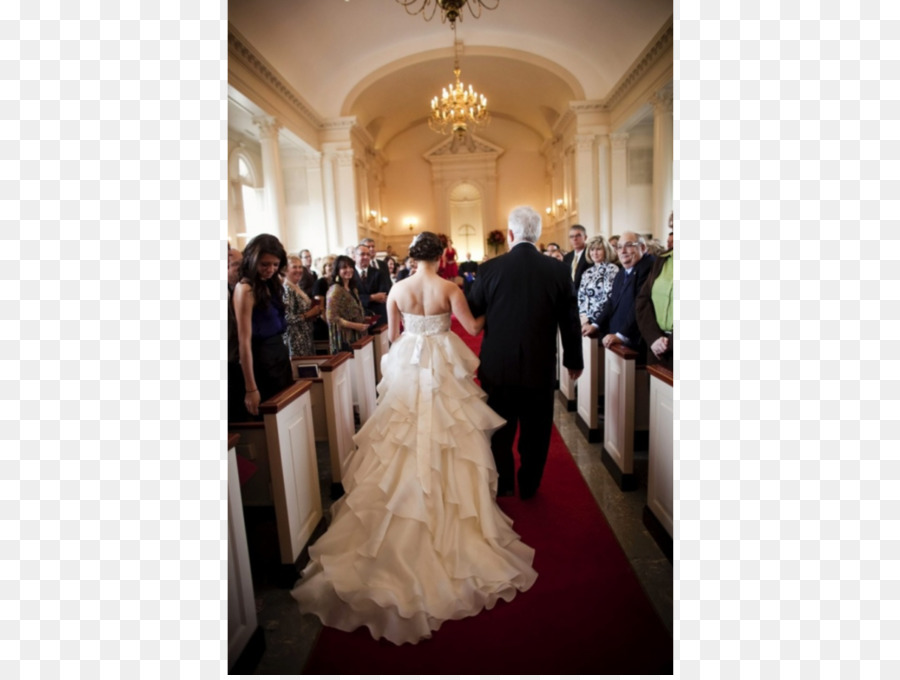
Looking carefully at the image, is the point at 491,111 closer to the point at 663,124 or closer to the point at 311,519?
the point at 663,124

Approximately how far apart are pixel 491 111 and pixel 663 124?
9916mm

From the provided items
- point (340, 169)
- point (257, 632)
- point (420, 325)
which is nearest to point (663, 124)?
point (340, 169)

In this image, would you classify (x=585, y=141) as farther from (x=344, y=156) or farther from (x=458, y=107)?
(x=344, y=156)

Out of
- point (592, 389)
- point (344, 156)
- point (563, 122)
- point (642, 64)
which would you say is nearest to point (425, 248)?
point (592, 389)

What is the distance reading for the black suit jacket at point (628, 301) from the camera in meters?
3.59

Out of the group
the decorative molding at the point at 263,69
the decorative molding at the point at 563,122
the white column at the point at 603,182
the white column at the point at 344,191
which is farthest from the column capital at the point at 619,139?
the decorative molding at the point at 263,69

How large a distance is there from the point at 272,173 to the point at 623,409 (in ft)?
32.1

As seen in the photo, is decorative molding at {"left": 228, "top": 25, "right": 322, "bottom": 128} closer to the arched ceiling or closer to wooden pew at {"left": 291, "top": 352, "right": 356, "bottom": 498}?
the arched ceiling

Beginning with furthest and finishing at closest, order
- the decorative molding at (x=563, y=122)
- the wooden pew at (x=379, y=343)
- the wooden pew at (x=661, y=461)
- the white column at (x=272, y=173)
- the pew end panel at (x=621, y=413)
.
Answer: the decorative molding at (x=563, y=122) < the white column at (x=272, y=173) < the wooden pew at (x=379, y=343) < the pew end panel at (x=621, y=413) < the wooden pew at (x=661, y=461)

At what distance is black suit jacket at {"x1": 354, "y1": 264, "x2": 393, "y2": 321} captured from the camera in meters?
5.70

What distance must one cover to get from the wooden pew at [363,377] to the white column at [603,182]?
34.4 ft

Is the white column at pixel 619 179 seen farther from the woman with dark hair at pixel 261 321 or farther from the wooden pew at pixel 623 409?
the woman with dark hair at pixel 261 321

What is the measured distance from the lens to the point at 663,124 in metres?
10.2

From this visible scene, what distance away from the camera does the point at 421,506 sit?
2.38 metres
